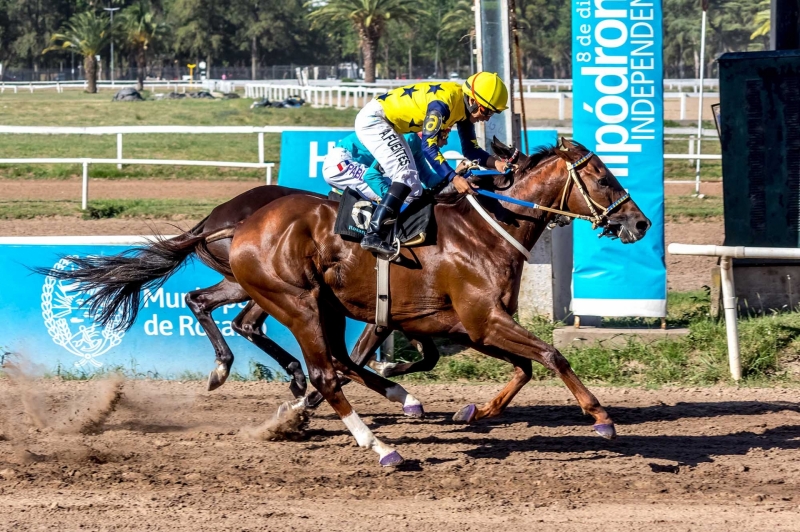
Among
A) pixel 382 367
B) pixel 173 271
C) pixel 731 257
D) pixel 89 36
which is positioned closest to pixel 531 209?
pixel 382 367

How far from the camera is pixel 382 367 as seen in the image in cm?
697

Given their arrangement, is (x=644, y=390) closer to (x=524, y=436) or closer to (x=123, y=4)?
(x=524, y=436)

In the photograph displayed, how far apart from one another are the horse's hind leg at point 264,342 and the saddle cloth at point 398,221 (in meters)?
1.22

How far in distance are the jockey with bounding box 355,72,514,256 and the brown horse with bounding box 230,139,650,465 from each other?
24cm

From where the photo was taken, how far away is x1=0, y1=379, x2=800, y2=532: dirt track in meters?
4.58

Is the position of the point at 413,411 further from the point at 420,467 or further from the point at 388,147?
the point at 388,147

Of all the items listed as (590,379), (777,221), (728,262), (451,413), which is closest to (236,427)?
(451,413)

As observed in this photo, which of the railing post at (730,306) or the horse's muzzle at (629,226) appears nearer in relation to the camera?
the horse's muzzle at (629,226)

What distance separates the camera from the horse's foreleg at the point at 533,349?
17.4 feet

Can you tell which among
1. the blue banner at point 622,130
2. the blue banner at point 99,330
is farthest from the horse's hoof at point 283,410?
the blue banner at point 622,130

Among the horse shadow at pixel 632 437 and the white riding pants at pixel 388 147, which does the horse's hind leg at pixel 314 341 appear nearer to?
the horse shadow at pixel 632 437

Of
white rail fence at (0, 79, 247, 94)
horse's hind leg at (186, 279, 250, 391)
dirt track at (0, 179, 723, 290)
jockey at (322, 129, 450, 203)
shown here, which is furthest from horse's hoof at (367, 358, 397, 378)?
white rail fence at (0, 79, 247, 94)

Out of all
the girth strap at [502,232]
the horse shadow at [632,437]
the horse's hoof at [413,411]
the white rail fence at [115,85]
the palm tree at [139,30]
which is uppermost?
the palm tree at [139,30]

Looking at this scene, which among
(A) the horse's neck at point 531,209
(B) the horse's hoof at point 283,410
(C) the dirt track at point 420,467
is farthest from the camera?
(B) the horse's hoof at point 283,410
